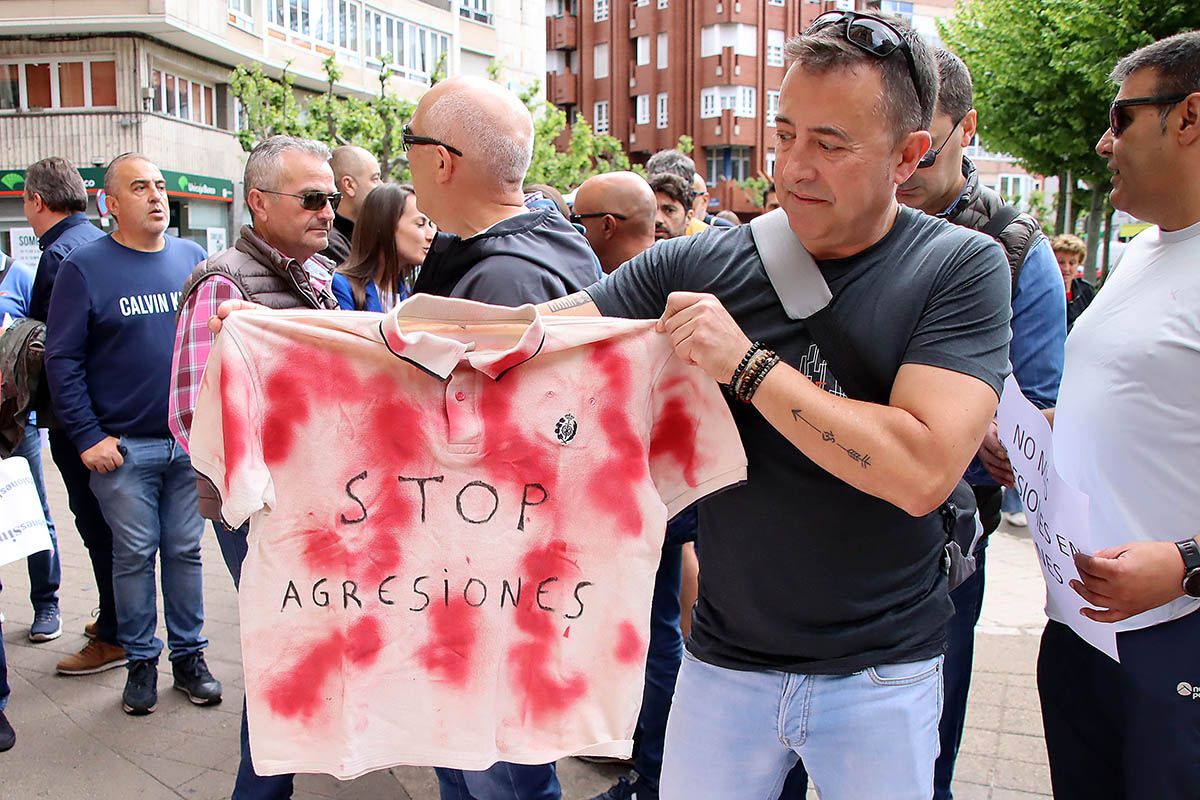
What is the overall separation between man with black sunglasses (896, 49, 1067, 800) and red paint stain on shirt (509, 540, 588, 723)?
1.21 metres

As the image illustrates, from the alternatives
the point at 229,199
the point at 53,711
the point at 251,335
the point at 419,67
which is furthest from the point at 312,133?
the point at 251,335

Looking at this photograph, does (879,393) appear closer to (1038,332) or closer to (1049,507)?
(1049,507)

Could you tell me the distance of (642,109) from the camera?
1921 inches

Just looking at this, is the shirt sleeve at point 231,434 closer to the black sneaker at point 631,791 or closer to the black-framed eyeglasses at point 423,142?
the black-framed eyeglasses at point 423,142

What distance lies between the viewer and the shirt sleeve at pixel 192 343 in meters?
2.97

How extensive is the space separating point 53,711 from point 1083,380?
4261mm

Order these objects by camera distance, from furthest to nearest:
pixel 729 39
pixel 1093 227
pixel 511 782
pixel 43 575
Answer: pixel 729 39 → pixel 1093 227 → pixel 43 575 → pixel 511 782

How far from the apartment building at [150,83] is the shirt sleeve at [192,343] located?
21139 millimetres

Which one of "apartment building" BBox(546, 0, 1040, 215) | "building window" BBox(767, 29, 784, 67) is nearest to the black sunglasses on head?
"apartment building" BBox(546, 0, 1040, 215)

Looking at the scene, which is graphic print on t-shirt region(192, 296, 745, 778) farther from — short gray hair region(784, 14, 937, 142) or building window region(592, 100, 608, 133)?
building window region(592, 100, 608, 133)

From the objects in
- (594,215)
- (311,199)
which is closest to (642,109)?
(594,215)

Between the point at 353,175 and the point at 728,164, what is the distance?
143ft

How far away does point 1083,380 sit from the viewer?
2.39m

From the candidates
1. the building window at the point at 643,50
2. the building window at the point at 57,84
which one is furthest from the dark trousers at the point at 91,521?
the building window at the point at 643,50
